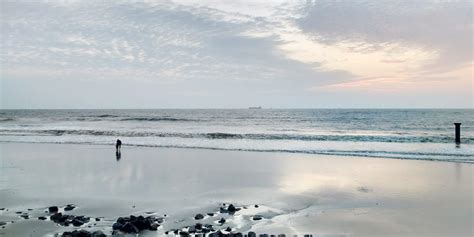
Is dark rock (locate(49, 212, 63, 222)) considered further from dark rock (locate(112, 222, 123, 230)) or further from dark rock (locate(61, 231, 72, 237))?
dark rock (locate(112, 222, 123, 230))

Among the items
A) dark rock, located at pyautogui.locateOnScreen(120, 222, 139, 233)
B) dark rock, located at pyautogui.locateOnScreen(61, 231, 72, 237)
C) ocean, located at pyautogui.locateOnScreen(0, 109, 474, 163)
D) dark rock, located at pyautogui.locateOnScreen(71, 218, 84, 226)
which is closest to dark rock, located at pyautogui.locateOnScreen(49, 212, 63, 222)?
dark rock, located at pyautogui.locateOnScreen(71, 218, 84, 226)

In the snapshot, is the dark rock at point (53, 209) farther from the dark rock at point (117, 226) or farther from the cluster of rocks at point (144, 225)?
the dark rock at point (117, 226)

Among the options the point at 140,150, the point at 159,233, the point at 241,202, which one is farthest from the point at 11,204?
the point at 140,150

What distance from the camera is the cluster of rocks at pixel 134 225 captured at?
9.59m

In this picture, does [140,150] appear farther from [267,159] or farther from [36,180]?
[36,180]

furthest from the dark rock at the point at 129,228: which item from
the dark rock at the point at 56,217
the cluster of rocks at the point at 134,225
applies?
the dark rock at the point at 56,217

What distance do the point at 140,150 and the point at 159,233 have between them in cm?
1897

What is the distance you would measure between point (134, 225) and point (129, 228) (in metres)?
0.18

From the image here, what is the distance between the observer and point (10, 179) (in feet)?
54.2

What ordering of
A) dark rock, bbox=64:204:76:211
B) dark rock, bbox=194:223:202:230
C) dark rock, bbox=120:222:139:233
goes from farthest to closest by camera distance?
dark rock, bbox=64:204:76:211 < dark rock, bbox=194:223:202:230 < dark rock, bbox=120:222:139:233

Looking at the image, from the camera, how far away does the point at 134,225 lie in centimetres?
977

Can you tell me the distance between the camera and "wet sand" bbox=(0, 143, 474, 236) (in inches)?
408

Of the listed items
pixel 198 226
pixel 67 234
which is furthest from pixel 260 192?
pixel 67 234

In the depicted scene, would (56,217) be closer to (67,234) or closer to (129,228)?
(67,234)
